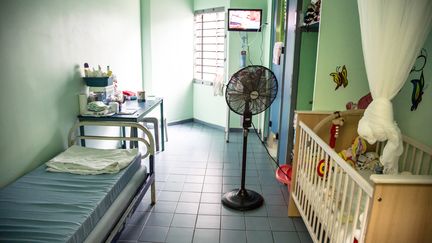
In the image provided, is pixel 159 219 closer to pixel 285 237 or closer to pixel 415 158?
pixel 285 237

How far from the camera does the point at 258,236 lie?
237 centimetres

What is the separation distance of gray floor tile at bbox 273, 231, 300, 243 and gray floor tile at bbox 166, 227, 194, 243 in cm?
67

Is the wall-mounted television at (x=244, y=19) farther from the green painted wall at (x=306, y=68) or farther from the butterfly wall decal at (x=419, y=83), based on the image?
the butterfly wall decal at (x=419, y=83)

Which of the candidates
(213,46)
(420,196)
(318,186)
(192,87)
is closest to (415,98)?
(318,186)

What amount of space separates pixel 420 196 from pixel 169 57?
179 inches

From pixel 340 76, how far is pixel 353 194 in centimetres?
129

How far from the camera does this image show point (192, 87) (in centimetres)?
575

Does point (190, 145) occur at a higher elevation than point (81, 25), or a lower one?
lower

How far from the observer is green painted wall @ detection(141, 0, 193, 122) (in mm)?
4871

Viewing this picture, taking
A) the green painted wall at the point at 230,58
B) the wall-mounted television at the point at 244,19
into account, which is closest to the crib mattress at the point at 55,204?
the wall-mounted television at the point at 244,19

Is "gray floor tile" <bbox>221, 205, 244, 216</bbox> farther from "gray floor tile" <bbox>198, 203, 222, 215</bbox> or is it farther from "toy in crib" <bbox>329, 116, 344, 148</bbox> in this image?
"toy in crib" <bbox>329, 116, 344, 148</bbox>

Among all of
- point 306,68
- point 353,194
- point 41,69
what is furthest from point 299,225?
point 41,69

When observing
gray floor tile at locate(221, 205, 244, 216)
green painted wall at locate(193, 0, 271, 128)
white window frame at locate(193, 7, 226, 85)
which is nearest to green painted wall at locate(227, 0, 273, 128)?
green painted wall at locate(193, 0, 271, 128)

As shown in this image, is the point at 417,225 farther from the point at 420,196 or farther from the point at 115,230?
the point at 115,230
